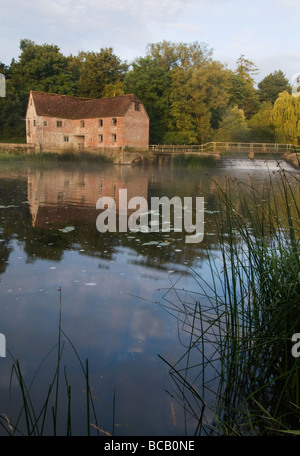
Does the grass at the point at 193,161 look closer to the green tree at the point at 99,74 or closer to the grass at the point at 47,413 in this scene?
the green tree at the point at 99,74

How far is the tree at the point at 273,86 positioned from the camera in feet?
189

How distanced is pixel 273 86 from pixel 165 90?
24541 millimetres

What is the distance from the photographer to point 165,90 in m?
41.7

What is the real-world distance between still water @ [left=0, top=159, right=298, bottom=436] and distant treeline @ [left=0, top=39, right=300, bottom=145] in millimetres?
35574

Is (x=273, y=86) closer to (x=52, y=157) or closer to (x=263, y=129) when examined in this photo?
(x=263, y=129)

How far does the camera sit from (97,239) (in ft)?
21.4

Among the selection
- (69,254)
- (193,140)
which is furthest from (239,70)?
(69,254)

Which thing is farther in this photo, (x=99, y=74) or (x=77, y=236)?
(x=99, y=74)

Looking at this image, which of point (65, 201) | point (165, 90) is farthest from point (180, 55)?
point (65, 201)

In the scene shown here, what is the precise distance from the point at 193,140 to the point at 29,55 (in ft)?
77.5

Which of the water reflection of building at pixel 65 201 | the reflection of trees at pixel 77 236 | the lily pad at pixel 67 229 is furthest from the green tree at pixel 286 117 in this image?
the lily pad at pixel 67 229

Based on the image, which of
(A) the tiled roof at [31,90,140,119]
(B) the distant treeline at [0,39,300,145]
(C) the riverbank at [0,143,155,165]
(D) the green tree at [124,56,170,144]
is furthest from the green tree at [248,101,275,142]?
(C) the riverbank at [0,143,155,165]

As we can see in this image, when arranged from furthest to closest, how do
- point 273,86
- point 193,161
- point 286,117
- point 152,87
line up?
point 273,86
point 152,87
point 286,117
point 193,161

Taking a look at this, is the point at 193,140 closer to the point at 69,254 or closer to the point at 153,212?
the point at 153,212
